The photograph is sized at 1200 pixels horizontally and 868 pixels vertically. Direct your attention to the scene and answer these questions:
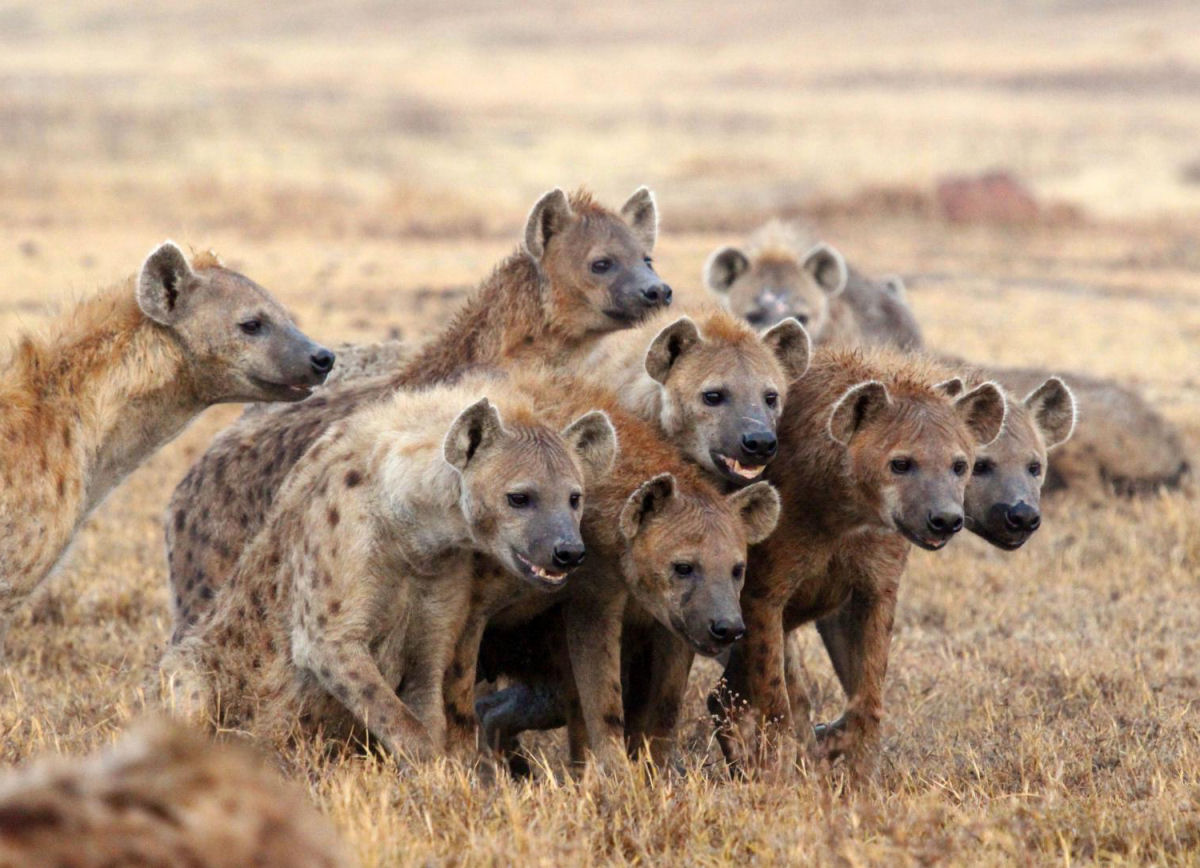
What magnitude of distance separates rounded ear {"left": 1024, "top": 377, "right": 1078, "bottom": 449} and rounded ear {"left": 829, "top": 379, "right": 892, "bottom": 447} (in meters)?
0.76

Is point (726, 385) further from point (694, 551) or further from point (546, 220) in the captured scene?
point (546, 220)

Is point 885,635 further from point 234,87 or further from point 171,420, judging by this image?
point 234,87

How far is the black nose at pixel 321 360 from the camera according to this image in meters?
5.32

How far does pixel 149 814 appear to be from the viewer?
7.32 feet

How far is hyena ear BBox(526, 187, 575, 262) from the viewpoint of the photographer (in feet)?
20.1

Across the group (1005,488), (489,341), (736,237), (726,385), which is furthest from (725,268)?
(736,237)

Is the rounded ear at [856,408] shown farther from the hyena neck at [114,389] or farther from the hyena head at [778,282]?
the hyena head at [778,282]

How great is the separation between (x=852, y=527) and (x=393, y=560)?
1.26 meters

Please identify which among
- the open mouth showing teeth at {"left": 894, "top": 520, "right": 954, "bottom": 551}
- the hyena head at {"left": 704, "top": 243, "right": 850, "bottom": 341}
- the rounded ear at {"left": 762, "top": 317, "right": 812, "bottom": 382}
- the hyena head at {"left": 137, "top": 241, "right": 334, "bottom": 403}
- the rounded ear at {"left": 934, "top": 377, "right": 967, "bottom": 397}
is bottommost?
the hyena head at {"left": 704, "top": 243, "right": 850, "bottom": 341}

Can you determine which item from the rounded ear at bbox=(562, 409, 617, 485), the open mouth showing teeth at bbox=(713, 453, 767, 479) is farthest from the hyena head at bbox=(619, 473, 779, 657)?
the open mouth showing teeth at bbox=(713, 453, 767, 479)

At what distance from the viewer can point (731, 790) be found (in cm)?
418

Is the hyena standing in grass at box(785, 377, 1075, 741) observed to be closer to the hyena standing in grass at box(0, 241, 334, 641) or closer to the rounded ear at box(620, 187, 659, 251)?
the rounded ear at box(620, 187, 659, 251)

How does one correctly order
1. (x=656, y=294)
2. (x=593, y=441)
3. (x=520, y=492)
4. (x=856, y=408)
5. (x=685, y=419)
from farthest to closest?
1. (x=656, y=294)
2. (x=685, y=419)
3. (x=856, y=408)
4. (x=593, y=441)
5. (x=520, y=492)

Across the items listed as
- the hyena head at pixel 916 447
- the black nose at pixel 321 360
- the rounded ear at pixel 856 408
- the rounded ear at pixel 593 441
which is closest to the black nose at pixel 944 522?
the hyena head at pixel 916 447
